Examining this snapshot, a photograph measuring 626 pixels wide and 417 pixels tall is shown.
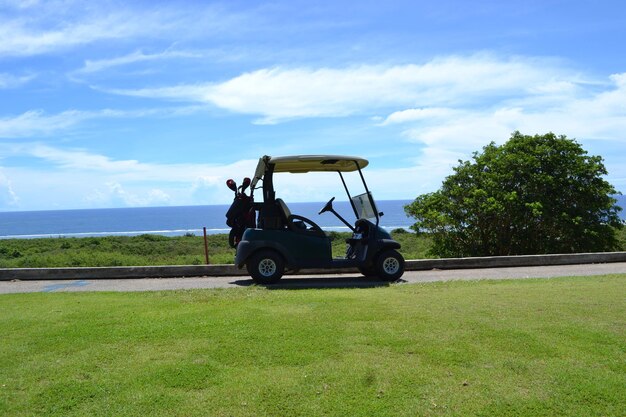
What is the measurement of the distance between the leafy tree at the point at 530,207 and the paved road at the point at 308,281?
10.8ft

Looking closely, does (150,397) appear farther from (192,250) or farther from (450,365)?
(192,250)

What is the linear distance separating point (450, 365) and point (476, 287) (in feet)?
16.0

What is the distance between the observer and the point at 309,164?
441 inches

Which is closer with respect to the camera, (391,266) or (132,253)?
(391,266)

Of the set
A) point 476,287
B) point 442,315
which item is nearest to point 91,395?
point 442,315

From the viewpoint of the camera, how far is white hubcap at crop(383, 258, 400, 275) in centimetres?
1088

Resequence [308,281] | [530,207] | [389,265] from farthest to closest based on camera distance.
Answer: [530,207], [308,281], [389,265]

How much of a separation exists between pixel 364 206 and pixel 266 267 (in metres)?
2.23

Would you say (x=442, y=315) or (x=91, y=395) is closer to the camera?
(x=91, y=395)

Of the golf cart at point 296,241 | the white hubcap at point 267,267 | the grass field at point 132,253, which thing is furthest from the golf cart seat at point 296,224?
the grass field at point 132,253

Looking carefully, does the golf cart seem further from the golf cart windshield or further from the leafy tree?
the leafy tree

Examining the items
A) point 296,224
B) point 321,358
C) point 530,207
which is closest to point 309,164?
point 296,224

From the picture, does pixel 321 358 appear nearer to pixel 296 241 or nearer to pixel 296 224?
pixel 296 241

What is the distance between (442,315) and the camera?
20.9ft
